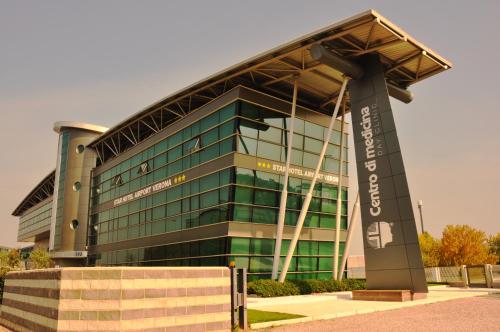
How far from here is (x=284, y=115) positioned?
32375 mm

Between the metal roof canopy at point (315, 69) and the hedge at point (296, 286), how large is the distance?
1419 cm

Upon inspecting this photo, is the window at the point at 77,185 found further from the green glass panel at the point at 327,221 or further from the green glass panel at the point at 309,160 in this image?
the green glass panel at the point at 327,221

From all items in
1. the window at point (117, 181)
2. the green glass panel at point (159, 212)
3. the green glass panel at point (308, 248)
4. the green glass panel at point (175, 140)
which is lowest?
the green glass panel at point (308, 248)

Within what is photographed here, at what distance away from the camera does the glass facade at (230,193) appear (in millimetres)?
28953

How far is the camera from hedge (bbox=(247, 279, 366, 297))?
80.0ft

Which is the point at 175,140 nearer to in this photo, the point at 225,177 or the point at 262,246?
the point at 225,177

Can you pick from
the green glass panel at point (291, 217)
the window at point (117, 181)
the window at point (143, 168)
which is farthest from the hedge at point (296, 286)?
the window at point (117, 181)

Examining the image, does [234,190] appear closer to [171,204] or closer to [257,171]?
[257,171]

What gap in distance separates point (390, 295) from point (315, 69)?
16411 millimetres

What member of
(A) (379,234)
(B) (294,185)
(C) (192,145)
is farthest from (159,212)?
(A) (379,234)

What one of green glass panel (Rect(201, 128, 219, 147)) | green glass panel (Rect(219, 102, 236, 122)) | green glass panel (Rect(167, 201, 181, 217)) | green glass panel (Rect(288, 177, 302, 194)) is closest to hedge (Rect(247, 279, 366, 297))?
green glass panel (Rect(288, 177, 302, 194))

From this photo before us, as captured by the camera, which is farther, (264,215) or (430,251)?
(430,251)

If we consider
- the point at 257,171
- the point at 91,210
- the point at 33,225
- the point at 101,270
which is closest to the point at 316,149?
the point at 257,171

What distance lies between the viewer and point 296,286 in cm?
2611
